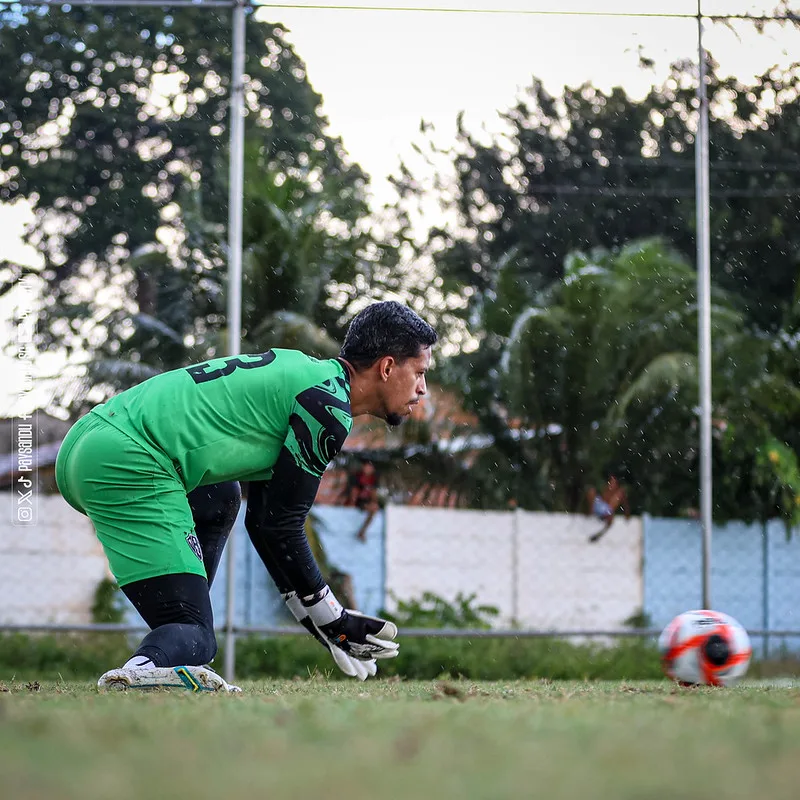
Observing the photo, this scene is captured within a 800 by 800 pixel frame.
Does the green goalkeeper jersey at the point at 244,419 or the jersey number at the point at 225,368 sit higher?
the jersey number at the point at 225,368

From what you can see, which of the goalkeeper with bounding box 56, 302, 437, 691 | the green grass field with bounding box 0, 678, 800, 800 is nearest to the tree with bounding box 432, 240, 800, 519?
the goalkeeper with bounding box 56, 302, 437, 691

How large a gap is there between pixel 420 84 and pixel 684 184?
24.4ft

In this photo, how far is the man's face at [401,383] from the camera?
3688 mm

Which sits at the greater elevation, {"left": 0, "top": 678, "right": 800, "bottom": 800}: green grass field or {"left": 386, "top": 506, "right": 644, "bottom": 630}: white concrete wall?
{"left": 0, "top": 678, "right": 800, "bottom": 800}: green grass field

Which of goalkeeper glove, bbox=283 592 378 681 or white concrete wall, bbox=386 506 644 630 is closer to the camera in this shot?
goalkeeper glove, bbox=283 592 378 681

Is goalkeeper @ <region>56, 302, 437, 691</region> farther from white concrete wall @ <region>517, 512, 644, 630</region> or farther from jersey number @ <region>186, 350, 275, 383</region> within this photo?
white concrete wall @ <region>517, 512, 644, 630</region>

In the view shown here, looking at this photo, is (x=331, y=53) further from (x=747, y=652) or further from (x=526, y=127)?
(x=526, y=127)

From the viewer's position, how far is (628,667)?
8969mm

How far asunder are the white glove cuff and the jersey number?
0.72m

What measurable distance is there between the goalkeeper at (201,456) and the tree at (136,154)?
9.09 m

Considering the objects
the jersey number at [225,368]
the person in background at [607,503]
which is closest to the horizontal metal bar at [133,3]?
the jersey number at [225,368]

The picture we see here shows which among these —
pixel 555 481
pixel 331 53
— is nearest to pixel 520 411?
pixel 555 481

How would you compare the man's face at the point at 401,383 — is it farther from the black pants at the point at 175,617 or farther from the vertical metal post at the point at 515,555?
the vertical metal post at the point at 515,555

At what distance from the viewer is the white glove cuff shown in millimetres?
3744
